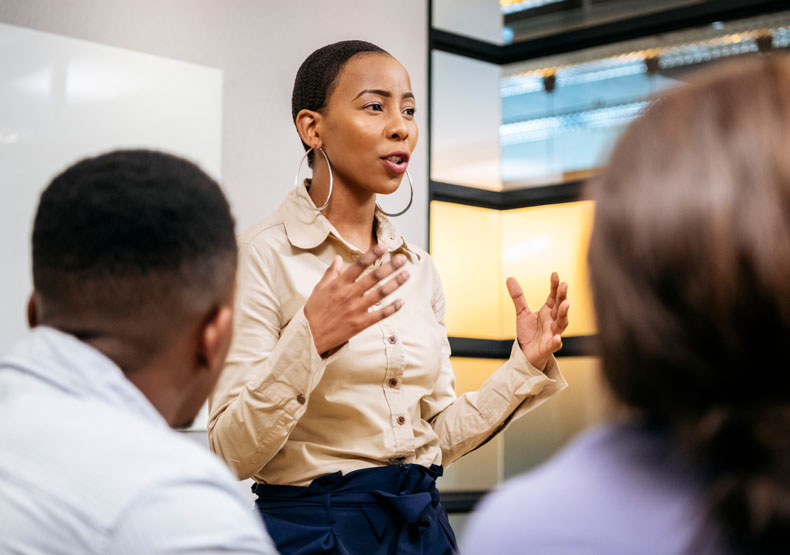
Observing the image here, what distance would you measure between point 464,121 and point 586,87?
0.56 m

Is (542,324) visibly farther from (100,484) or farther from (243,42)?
(243,42)

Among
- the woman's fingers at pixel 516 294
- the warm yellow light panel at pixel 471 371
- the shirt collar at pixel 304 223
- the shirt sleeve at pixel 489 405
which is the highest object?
the shirt collar at pixel 304 223

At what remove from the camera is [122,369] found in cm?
90

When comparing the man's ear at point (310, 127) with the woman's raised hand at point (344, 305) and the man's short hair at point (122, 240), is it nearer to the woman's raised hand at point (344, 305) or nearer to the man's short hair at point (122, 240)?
the woman's raised hand at point (344, 305)

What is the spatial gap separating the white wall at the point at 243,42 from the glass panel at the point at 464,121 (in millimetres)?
473

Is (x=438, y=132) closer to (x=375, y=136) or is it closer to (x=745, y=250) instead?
(x=375, y=136)

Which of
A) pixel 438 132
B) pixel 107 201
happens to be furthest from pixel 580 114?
pixel 107 201

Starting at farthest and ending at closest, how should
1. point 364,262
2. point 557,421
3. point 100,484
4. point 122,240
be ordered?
point 557,421
point 364,262
point 122,240
point 100,484

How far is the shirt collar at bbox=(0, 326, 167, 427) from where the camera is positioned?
82 centimetres

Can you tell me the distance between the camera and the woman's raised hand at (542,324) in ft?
5.70

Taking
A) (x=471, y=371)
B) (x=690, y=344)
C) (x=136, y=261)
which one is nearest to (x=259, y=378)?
(x=136, y=261)

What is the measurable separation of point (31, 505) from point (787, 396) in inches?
22.5

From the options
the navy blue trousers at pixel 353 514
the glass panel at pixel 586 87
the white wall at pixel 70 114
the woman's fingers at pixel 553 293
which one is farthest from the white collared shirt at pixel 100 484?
the glass panel at pixel 586 87

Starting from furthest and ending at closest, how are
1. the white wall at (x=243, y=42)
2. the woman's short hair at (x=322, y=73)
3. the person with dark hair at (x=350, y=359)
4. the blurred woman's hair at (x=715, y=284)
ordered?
1. the white wall at (x=243, y=42)
2. the woman's short hair at (x=322, y=73)
3. the person with dark hair at (x=350, y=359)
4. the blurred woman's hair at (x=715, y=284)
